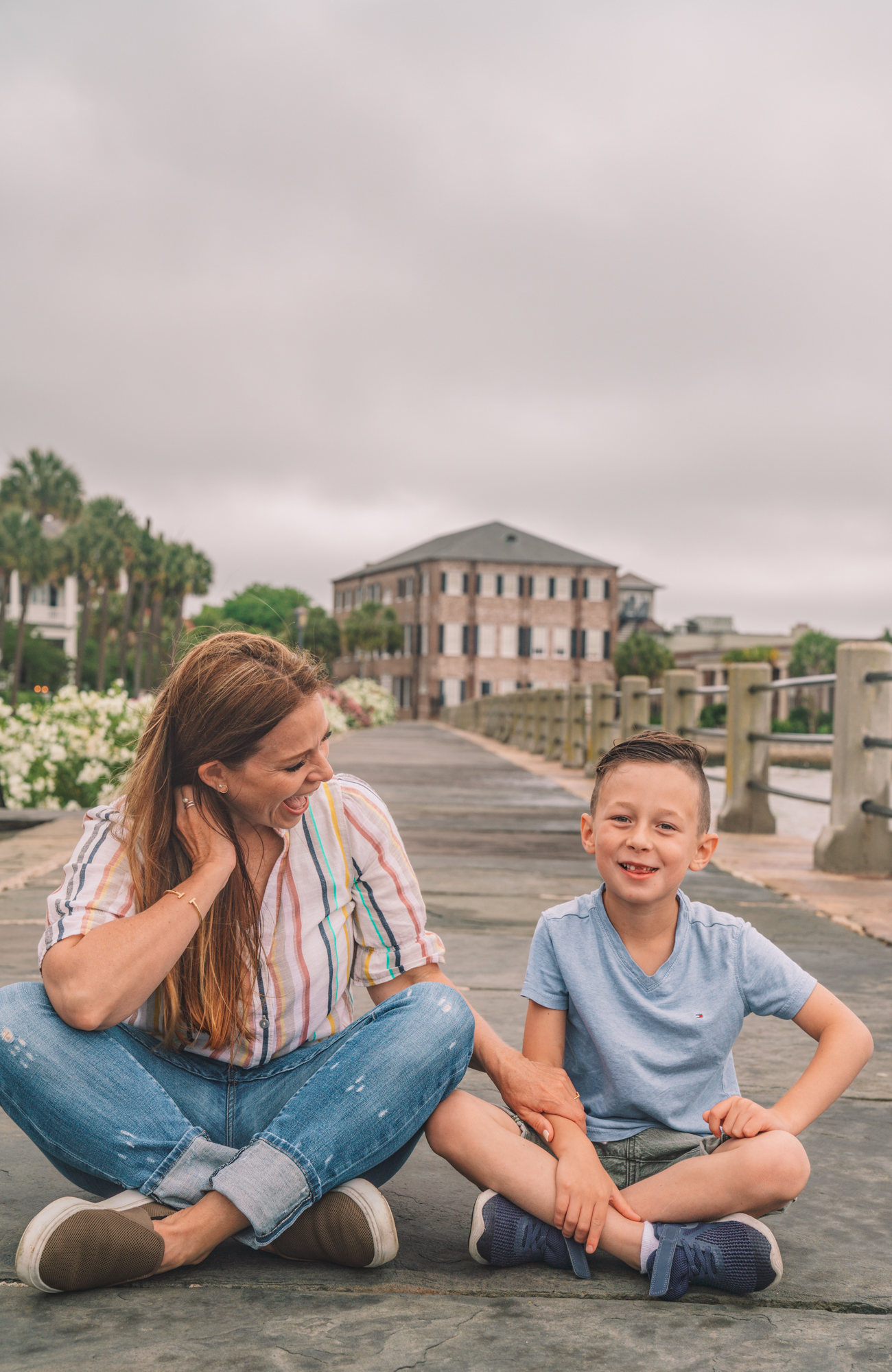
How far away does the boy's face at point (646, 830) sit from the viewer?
2088mm

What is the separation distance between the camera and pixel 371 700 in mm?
36094

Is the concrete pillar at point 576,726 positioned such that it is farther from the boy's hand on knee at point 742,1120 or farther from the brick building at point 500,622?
the brick building at point 500,622

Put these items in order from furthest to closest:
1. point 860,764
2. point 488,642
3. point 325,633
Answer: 1. point 325,633
2. point 488,642
3. point 860,764

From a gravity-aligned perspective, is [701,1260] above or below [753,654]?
below

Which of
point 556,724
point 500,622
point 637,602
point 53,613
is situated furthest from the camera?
point 637,602

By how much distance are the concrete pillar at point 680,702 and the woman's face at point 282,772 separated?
8.40 metres

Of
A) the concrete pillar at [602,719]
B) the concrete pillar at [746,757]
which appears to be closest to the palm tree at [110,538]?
the concrete pillar at [602,719]

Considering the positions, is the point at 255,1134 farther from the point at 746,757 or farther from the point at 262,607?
the point at 262,607

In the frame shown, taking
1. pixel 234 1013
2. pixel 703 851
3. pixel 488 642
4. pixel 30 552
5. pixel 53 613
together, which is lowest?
pixel 234 1013

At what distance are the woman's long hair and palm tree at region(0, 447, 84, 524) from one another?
58.6 meters

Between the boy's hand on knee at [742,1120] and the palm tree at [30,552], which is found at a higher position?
the palm tree at [30,552]

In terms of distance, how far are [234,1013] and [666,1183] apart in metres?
0.73

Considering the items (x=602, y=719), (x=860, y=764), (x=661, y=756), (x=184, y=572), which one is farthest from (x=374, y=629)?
(x=661, y=756)

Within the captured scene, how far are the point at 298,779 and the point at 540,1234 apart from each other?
795 mm
